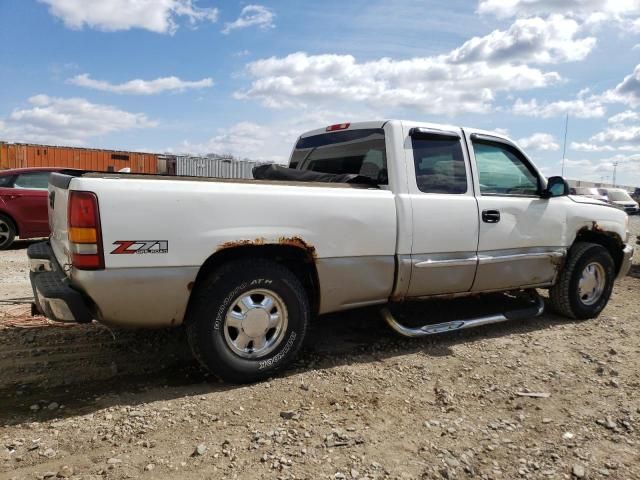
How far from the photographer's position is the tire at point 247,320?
10.5 feet

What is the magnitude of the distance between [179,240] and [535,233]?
10.7 feet

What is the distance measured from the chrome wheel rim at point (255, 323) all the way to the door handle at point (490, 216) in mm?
1928

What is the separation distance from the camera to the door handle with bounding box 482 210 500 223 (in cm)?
429

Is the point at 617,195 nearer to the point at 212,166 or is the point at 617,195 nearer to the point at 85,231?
the point at 212,166

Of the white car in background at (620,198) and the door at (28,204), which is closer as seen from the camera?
the door at (28,204)

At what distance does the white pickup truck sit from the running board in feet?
0.06

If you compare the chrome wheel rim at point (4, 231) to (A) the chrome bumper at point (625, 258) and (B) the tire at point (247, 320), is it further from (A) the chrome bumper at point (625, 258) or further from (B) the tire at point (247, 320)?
(A) the chrome bumper at point (625, 258)

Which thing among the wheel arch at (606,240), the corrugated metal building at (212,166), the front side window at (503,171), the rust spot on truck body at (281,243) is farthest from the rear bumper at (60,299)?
the corrugated metal building at (212,166)

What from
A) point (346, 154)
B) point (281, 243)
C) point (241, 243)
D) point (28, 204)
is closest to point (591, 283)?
point (346, 154)

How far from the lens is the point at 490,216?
14.2 feet

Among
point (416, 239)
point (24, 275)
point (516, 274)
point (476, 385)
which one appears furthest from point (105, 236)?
point (24, 275)

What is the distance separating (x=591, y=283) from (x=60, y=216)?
16.3 ft

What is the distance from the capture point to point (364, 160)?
427cm

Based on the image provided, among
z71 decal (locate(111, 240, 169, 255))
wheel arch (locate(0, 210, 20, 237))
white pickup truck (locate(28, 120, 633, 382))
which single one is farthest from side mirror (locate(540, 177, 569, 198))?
wheel arch (locate(0, 210, 20, 237))
